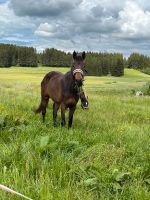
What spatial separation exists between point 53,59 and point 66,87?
12854cm

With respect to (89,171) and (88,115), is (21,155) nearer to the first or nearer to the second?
(89,171)

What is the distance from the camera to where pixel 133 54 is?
168000 millimetres

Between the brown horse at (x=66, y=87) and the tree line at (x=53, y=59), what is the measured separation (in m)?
110

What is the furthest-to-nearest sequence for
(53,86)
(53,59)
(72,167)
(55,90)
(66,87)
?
(53,59), (53,86), (55,90), (66,87), (72,167)

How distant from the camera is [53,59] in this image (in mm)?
139125

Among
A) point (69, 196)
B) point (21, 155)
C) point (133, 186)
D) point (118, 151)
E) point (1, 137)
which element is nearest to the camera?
point (69, 196)

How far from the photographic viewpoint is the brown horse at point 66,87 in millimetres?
10375

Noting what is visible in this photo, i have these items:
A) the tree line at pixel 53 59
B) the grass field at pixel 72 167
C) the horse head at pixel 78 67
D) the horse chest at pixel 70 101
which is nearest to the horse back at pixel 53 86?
the horse chest at pixel 70 101

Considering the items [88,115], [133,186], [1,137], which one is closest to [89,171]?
[133,186]

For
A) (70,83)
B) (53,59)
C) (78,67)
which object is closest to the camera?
(78,67)

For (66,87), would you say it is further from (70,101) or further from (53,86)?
(53,86)

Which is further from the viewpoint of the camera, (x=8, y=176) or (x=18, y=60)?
(x=18, y=60)

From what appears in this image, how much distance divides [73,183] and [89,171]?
0.47 m

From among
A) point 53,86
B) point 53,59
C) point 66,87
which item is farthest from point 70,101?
point 53,59
